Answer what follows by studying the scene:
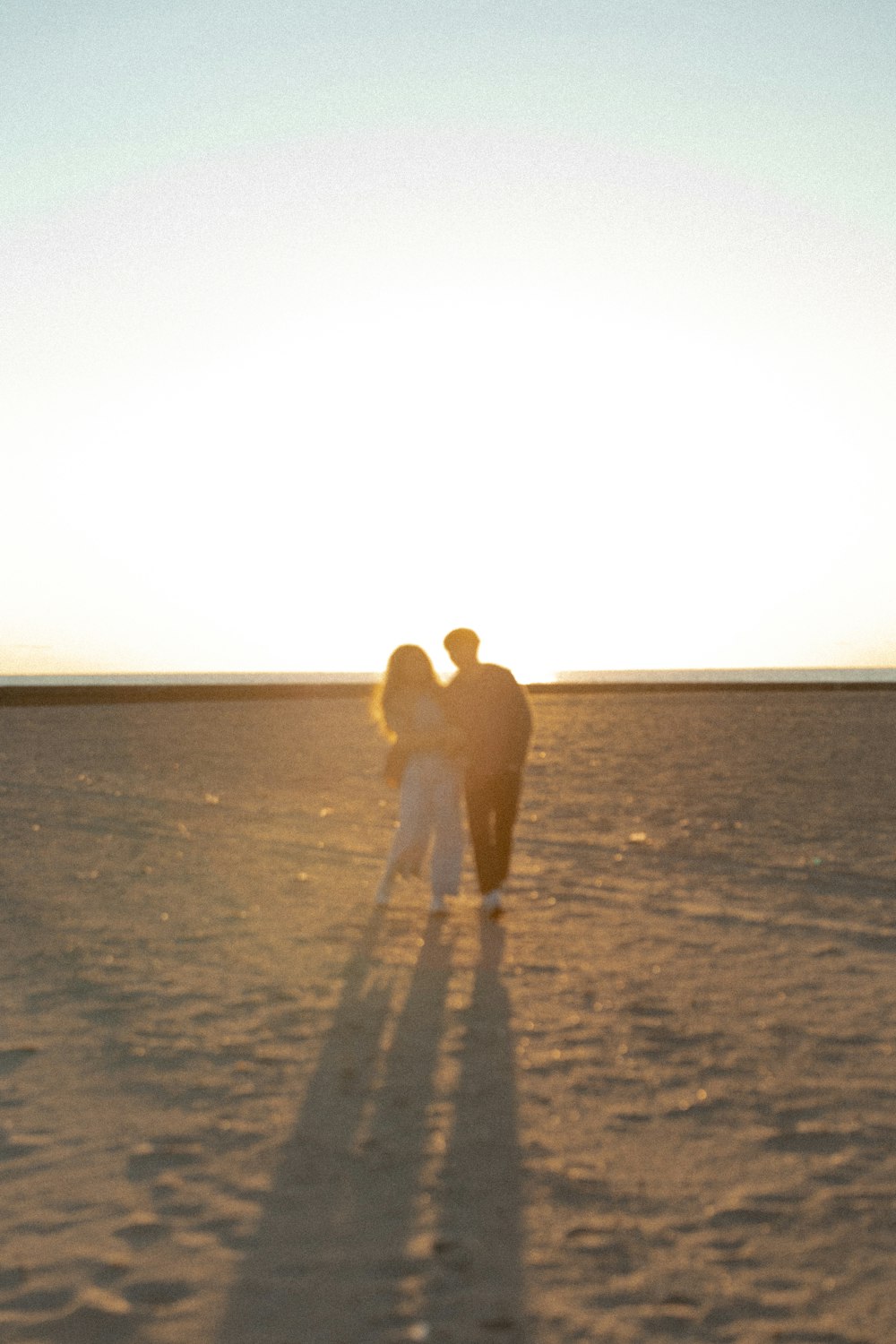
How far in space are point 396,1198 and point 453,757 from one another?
15.5ft

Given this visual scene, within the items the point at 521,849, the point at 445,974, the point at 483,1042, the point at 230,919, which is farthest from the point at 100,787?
the point at 483,1042

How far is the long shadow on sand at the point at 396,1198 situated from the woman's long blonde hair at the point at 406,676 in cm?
264

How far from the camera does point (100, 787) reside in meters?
18.0

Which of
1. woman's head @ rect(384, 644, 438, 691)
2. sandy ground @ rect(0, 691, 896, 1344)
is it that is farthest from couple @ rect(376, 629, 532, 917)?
sandy ground @ rect(0, 691, 896, 1344)

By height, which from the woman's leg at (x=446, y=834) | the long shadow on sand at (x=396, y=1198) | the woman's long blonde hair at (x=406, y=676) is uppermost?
the woman's long blonde hair at (x=406, y=676)

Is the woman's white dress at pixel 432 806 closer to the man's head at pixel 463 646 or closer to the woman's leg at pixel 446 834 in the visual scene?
the woman's leg at pixel 446 834

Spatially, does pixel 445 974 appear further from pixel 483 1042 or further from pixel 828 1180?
pixel 828 1180

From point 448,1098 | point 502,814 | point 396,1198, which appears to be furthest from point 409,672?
point 396,1198

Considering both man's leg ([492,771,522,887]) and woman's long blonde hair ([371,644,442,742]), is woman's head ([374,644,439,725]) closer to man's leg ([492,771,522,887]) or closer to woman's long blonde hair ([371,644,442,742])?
woman's long blonde hair ([371,644,442,742])

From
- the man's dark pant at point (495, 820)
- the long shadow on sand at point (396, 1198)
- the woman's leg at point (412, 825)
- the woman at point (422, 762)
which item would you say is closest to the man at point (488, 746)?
the man's dark pant at point (495, 820)

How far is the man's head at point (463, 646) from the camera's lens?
352 inches

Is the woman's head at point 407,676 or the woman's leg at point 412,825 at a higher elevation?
the woman's head at point 407,676

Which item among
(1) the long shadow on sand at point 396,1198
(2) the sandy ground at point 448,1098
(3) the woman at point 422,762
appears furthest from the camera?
(3) the woman at point 422,762

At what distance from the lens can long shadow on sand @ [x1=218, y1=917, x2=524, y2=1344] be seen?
140 inches
